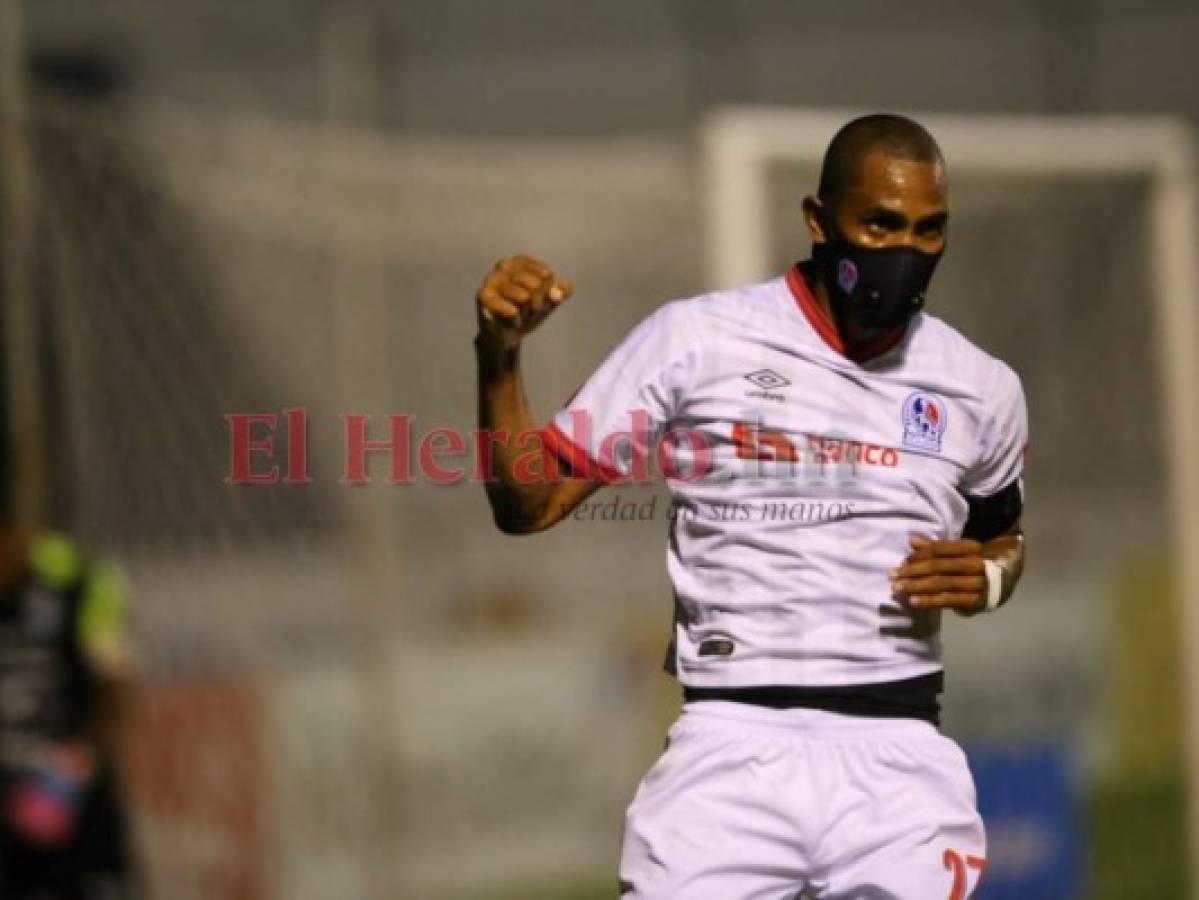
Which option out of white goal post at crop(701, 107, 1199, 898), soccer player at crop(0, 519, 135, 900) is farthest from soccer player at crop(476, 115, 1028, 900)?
soccer player at crop(0, 519, 135, 900)

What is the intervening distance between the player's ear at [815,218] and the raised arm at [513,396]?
436 millimetres

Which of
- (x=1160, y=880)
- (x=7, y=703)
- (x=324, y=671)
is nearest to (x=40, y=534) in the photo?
(x=7, y=703)

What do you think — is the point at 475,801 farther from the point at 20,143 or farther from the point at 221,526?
the point at 20,143

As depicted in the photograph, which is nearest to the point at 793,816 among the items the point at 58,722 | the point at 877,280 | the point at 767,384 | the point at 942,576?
the point at 942,576

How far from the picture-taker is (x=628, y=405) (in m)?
3.97

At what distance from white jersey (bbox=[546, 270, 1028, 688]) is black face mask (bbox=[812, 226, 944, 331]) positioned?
0.10 meters

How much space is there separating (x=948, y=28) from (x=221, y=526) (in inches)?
208

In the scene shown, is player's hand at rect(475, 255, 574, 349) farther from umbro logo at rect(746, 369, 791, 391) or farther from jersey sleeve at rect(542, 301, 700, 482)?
umbro logo at rect(746, 369, 791, 391)

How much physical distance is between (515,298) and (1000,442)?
0.88 metres

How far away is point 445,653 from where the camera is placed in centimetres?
1011

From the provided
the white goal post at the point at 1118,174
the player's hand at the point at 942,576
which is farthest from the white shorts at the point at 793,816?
the white goal post at the point at 1118,174

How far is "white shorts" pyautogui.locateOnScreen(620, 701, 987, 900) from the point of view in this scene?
12.7ft

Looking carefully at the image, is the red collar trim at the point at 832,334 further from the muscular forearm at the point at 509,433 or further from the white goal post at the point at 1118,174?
the white goal post at the point at 1118,174

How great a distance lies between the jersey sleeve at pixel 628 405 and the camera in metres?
3.96
